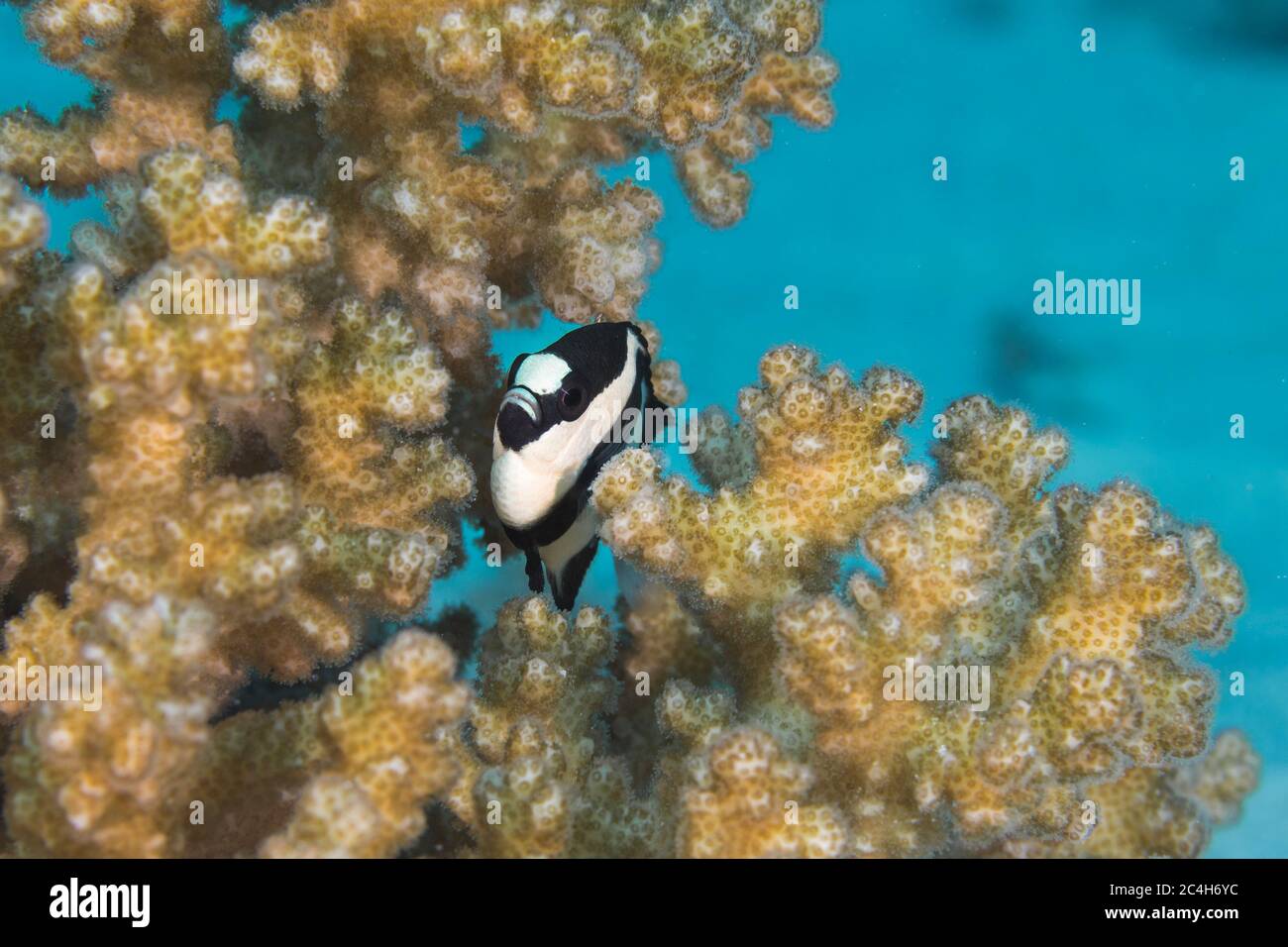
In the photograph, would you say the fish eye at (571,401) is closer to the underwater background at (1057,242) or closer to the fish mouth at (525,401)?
the fish mouth at (525,401)

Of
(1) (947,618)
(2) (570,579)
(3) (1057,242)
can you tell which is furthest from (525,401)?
(3) (1057,242)

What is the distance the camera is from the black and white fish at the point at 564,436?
2.79 m

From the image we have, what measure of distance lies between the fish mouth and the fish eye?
0.09 meters

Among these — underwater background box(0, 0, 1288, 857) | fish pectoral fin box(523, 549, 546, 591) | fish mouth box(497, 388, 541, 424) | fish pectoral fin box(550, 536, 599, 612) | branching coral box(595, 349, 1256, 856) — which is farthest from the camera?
underwater background box(0, 0, 1288, 857)

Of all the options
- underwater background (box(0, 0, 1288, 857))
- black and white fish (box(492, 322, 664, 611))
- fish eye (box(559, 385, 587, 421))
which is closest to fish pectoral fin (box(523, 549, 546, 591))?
black and white fish (box(492, 322, 664, 611))

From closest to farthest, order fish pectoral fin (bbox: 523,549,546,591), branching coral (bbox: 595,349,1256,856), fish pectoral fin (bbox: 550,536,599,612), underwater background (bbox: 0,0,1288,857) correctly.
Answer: branching coral (bbox: 595,349,1256,856) → fish pectoral fin (bbox: 523,549,546,591) → fish pectoral fin (bbox: 550,536,599,612) → underwater background (bbox: 0,0,1288,857)

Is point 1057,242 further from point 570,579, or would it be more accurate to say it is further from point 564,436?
point 564,436

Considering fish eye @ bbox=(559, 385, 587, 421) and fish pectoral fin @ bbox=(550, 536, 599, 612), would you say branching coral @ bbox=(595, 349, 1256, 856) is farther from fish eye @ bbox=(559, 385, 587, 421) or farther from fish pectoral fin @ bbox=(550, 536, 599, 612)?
fish pectoral fin @ bbox=(550, 536, 599, 612)

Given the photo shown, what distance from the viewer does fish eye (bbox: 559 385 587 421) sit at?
111 inches

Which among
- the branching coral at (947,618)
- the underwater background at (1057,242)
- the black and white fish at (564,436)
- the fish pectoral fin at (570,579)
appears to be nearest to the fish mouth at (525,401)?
the black and white fish at (564,436)

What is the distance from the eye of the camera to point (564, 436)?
2.89m

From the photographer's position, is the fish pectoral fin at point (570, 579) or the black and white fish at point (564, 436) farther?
the fish pectoral fin at point (570, 579)
